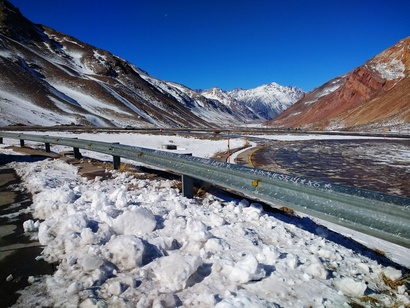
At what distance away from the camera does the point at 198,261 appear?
3023 mm

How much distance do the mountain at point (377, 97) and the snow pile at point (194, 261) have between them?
61.7 m

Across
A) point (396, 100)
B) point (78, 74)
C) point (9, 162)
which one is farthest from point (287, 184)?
point (78, 74)

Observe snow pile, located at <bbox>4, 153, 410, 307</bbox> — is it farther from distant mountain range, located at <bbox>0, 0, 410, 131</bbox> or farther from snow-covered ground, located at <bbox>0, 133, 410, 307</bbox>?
distant mountain range, located at <bbox>0, 0, 410, 131</bbox>

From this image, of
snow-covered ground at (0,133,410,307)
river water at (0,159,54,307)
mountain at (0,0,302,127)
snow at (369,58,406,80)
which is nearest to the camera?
snow-covered ground at (0,133,410,307)

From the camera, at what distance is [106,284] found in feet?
9.34

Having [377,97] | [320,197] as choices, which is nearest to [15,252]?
[320,197]

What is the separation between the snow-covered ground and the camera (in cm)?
272

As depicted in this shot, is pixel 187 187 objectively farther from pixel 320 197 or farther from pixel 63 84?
pixel 63 84

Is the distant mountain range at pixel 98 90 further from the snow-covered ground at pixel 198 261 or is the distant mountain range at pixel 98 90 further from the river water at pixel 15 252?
the snow-covered ground at pixel 198 261

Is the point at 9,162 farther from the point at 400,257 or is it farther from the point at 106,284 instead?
the point at 400,257

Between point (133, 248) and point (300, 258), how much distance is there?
74.2 inches

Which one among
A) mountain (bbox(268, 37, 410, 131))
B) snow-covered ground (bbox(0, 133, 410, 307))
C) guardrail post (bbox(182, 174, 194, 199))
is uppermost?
mountain (bbox(268, 37, 410, 131))

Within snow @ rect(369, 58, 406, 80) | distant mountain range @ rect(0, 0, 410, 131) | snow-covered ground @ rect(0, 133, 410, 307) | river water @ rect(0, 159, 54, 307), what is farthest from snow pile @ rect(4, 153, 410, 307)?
snow @ rect(369, 58, 406, 80)

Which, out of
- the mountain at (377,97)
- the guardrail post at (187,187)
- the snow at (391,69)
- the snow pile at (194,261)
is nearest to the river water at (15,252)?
the snow pile at (194,261)
